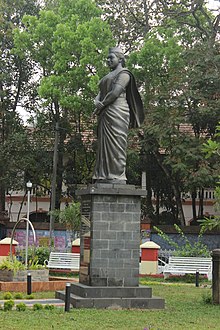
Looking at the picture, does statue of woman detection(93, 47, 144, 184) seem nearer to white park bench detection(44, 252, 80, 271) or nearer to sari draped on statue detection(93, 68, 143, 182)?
sari draped on statue detection(93, 68, 143, 182)

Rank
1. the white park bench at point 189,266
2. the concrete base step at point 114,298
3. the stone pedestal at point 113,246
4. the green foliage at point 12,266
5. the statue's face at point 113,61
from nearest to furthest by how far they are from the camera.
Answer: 1. the concrete base step at point 114,298
2. the stone pedestal at point 113,246
3. the statue's face at point 113,61
4. the green foliage at point 12,266
5. the white park bench at point 189,266

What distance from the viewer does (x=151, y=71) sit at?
99.8 ft

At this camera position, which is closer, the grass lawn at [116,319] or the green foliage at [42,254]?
the grass lawn at [116,319]

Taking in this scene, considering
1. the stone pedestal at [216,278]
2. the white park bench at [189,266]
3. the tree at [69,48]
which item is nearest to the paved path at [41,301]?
the stone pedestal at [216,278]

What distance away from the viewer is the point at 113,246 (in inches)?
532

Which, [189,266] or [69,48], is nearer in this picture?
[189,266]

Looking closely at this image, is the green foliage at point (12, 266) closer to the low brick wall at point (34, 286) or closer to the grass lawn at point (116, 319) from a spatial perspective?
the low brick wall at point (34, 286)

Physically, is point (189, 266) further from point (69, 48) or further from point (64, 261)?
point (69, 48)

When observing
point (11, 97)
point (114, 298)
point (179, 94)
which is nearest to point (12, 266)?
point (114, 298)

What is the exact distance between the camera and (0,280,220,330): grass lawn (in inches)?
410

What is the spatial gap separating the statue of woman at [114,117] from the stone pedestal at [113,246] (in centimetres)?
40

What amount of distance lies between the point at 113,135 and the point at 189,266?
944 centimetres

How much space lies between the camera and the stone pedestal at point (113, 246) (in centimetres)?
1330

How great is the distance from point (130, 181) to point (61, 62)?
29.1 feet
